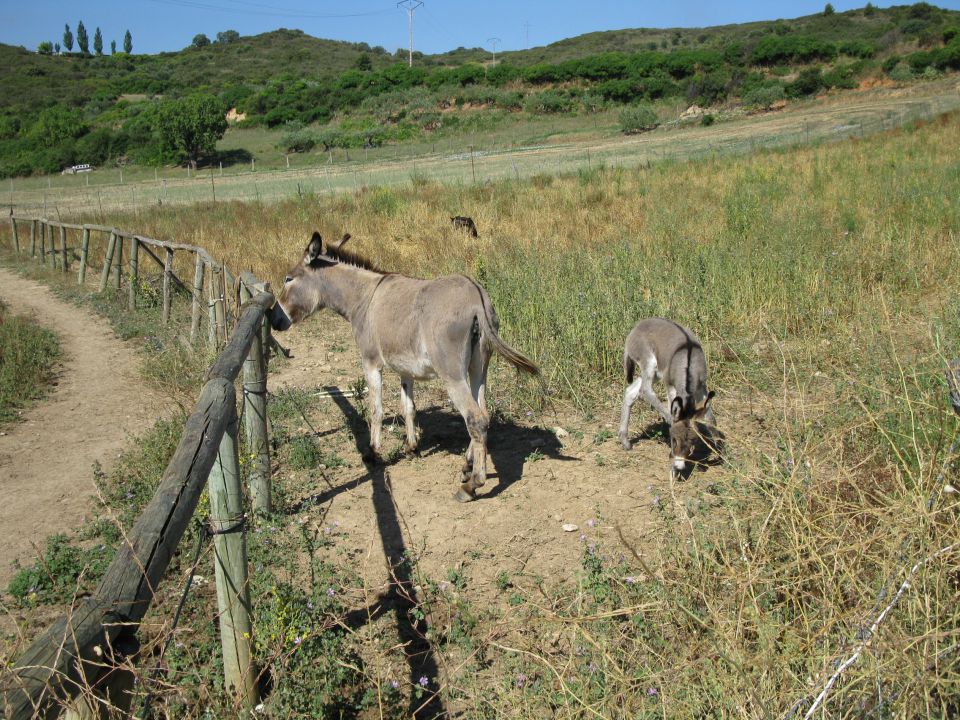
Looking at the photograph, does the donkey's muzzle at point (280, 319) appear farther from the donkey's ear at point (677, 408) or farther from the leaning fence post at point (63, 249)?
the leaning fence post at point (63, 249)

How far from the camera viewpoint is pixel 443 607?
4.27 meters

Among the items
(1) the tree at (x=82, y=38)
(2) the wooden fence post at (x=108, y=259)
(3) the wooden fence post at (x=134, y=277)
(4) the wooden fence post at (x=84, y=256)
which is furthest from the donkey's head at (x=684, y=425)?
(1) the tree at (x=82, y=38)

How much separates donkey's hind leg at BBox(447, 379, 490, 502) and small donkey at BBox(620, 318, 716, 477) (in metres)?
1.32

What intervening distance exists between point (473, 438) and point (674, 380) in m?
1.61

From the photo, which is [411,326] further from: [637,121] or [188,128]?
[188,128]

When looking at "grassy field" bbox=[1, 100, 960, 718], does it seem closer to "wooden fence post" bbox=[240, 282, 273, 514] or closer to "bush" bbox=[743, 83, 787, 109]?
"wooden fence post" bbox=[240, 282, 273, 514]

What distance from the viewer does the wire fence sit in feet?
97.2

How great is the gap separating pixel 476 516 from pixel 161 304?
1024 cm

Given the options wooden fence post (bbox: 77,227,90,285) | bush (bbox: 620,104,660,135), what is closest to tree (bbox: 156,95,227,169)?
bush (bbox: 620,104,660,135)

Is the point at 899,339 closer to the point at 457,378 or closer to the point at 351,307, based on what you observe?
A: the point at 457,378

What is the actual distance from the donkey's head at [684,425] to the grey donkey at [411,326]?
1.10 meters

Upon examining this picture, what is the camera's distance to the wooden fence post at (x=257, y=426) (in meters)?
5.20

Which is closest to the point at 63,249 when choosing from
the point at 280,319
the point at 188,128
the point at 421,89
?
the point at 280,319

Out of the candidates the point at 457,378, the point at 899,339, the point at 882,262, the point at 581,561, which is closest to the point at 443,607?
the point at 581,561
